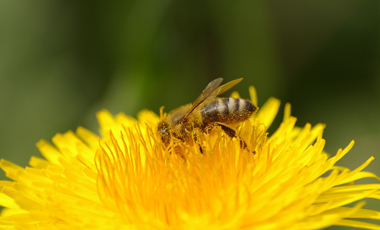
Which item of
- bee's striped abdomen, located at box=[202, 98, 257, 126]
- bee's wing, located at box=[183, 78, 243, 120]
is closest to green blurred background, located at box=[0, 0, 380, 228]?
bee's wing, located at box=[183, 78, 243, 120]

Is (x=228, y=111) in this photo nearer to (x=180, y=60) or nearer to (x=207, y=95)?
(x=207, y=95)

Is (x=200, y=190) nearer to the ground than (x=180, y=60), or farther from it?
nearer to the ground

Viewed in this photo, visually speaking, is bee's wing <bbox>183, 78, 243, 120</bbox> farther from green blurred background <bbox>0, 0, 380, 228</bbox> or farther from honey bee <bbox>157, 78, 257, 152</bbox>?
green blurred background <bbox>0, 0, 380, 228</bbox>

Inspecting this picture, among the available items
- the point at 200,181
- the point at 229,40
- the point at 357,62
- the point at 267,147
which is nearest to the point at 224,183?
the point at 200,181

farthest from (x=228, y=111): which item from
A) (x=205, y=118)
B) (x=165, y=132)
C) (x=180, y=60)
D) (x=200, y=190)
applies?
(x=180, y=60)

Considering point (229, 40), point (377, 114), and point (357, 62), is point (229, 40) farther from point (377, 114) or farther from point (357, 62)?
point (377, 114)
